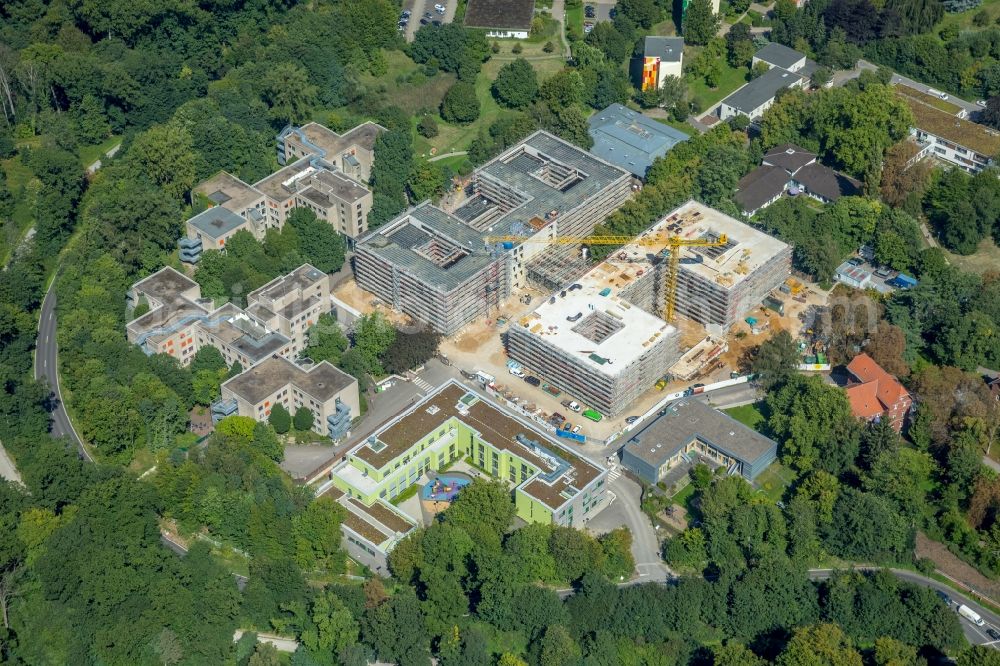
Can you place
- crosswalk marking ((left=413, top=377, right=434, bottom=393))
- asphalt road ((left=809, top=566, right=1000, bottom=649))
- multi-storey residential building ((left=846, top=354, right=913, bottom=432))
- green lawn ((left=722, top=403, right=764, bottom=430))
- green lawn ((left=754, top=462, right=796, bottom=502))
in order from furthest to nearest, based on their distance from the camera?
1. crosswalk marking ((left=413, top=377, right=434, bottom=393))
2. green lawn ((left=722, top=403, right=764, bottom=430))
3. multi-storey residential building ((left=846, top=354, right=913, bottom=432))
4. green lawn ((left=754, top=462, right=796, bottom=502))
5. asphalt road ((left=809, top=566, right=1000, bottom=649))

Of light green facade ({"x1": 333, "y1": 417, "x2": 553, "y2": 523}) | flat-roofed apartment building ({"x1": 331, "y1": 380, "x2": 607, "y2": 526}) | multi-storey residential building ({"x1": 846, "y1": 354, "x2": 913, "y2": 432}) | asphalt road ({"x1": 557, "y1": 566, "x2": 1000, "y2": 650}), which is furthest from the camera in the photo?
multi-storey residential building ({"x1": 846, "y1": 354, "x2": 913, "y2": 432})

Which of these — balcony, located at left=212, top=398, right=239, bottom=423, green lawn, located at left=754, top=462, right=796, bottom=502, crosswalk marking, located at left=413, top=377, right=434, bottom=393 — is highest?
balcony, located at left=212, top=398, right=239, bottom=423

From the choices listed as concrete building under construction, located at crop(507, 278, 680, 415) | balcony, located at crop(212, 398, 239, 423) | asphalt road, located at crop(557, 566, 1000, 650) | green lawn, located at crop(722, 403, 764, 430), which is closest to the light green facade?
asphalt road, located at crop(557, 566, 1000, 650)

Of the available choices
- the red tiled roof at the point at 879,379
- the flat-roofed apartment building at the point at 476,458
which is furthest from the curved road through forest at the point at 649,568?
the red tiled roof at the point at 879,379

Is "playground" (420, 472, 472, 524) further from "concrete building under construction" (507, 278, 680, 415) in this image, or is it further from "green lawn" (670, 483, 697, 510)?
"green lawn" (670, 483, 697, 510)

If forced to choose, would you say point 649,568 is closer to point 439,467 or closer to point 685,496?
point 685,496

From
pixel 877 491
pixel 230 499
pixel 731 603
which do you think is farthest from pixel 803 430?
pixel 230 499

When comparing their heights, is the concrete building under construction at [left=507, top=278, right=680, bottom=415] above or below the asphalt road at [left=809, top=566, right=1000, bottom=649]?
above

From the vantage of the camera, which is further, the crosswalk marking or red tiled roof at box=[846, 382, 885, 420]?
the crosswalk marking
